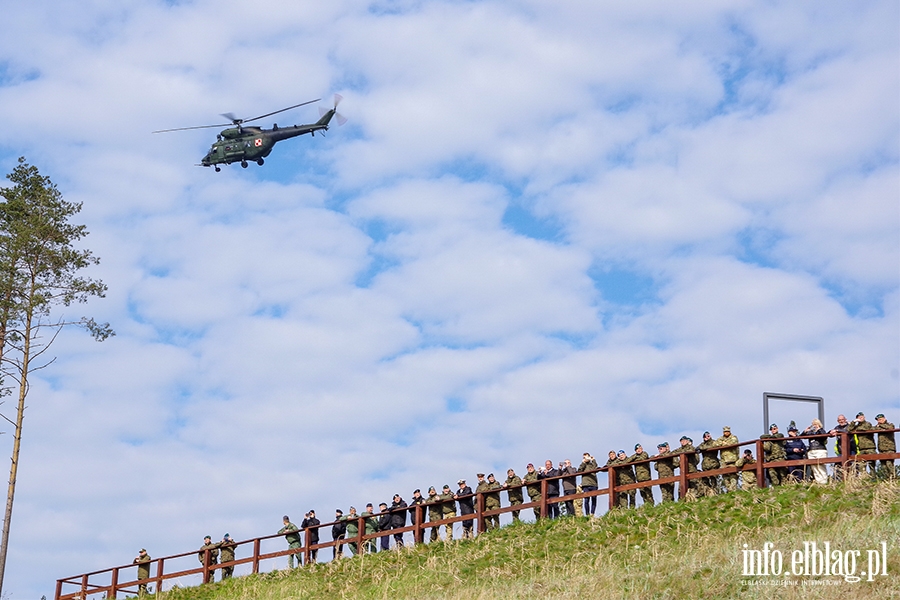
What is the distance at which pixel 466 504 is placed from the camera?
78.6 feet

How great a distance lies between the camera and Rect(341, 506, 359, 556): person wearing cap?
25.1 m

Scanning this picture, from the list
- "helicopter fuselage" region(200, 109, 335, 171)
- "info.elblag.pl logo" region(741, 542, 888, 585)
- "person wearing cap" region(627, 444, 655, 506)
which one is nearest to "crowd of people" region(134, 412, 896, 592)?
"person wearing cap" region(627, 444, 655, 506)

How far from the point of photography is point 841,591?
13.9 meters

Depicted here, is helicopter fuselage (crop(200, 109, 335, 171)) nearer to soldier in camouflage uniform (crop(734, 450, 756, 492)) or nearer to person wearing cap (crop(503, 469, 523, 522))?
person wearing cap (crop(503, 469, 523, 522))

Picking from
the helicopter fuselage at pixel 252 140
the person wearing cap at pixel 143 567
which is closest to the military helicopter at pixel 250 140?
the helicopter fuselage at pixel 252 140

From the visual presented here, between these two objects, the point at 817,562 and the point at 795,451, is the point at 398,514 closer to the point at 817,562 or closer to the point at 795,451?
the point at 795,451

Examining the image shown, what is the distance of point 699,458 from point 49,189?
25.3 metres

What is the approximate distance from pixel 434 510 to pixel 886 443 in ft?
31.6

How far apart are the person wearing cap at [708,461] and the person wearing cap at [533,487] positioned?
135 inches

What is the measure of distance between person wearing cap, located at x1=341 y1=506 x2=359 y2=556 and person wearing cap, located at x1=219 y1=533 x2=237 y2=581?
122 inches

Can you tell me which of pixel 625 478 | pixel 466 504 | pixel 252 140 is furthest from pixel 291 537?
pixel 252 140

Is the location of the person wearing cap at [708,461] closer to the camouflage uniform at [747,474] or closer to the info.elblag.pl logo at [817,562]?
the camouflage uniform at [747,474]

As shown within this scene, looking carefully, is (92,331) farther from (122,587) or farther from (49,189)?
(122,587)

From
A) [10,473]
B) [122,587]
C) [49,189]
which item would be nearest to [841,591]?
[122,587]
